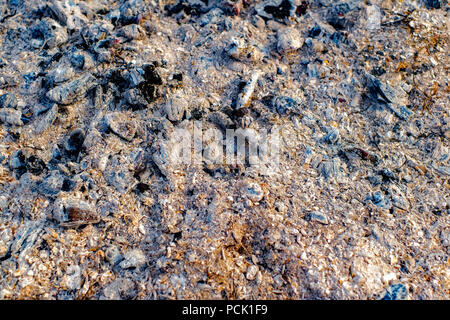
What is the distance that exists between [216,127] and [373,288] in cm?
175

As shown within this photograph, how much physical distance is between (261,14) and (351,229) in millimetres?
2468

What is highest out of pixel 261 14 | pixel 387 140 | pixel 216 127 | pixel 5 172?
pixel 261 14

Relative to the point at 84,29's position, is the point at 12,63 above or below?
below

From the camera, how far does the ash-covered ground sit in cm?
229

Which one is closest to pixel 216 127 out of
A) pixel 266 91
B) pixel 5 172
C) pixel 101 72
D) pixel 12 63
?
pixel 266 91

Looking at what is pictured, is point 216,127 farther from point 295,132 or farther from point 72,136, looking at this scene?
point 72,136

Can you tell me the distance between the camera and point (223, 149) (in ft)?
9.34

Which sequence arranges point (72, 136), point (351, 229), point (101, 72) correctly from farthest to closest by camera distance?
point (101, 72) → point (72, 136) → point (351, 229)

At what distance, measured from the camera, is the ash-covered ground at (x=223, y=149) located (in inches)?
90.0

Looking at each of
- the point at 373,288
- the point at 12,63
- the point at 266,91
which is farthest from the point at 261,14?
the point at 373,288

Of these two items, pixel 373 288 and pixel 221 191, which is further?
pixel 221 191

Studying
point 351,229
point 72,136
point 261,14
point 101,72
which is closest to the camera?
point 351,229

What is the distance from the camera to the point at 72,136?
2.81 m

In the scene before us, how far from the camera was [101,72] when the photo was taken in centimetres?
307
